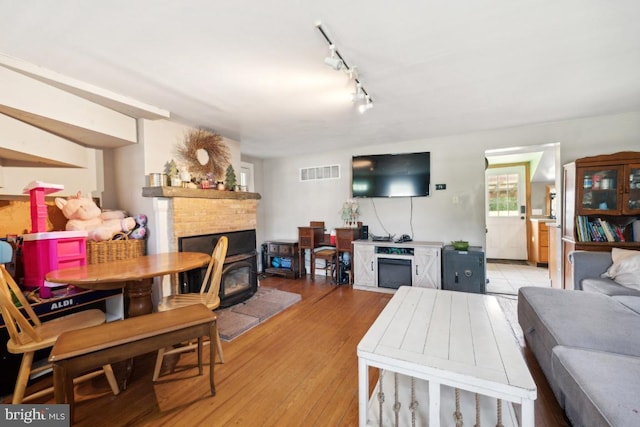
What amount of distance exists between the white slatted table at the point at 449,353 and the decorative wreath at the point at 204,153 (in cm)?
272

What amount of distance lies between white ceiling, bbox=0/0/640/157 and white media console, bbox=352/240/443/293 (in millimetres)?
1835

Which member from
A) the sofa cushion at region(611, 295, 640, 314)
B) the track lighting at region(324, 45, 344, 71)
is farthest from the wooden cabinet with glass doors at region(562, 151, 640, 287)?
the track lighting at region(324, 45, 344, 71)

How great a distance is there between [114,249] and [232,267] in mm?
1181

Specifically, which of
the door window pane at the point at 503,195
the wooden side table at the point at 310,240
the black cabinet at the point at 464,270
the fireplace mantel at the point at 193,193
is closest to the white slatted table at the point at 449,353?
the black cabinet at the point at 464,270

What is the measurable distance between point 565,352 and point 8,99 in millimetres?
3817

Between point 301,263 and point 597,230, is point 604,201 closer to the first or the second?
point 597,230

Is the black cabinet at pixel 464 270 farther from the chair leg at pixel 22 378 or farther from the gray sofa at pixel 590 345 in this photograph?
the chair leg at pixel 22 378

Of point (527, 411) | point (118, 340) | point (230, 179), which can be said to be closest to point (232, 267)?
point (230, 179)

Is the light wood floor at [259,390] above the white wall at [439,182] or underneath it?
underneath

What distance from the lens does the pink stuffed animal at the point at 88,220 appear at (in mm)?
2357

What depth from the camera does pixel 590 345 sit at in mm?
1478

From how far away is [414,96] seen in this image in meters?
2.49

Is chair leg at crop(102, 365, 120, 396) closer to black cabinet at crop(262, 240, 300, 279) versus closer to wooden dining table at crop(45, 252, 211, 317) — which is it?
wooden dining table at crop(45, 252, 211, 317)

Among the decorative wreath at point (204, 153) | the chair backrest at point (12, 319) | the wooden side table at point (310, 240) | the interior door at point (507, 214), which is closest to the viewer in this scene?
the chair backrest at point (12, 319)
